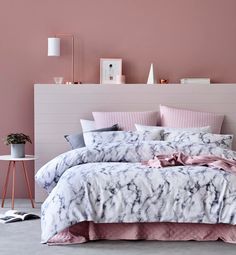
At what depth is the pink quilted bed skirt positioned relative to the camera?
4.85 meters

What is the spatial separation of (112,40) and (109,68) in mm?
294

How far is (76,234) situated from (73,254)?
39 centimetres

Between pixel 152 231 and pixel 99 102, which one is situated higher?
pixel 99 102

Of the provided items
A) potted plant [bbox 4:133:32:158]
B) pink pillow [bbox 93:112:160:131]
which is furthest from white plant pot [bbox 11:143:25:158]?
pink pillow [bbox 93:112:160:131]

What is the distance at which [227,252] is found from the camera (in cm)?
456

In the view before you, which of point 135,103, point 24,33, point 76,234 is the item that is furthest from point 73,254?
point 24,33

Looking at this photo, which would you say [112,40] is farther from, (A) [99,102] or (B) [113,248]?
(B) [113,248]

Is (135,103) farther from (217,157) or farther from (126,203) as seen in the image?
(126,203)

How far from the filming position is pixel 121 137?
19.7ft

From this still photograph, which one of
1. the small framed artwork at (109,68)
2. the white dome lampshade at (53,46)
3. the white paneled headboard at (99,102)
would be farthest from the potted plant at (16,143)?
the small framed artwork at (109,68)

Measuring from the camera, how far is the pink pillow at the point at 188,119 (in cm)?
652

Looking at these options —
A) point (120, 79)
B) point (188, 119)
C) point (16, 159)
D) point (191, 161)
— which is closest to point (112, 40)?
point (120, 79)

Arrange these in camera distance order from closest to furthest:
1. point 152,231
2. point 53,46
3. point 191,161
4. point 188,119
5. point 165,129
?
point 152,231 → point 191,161 → point 165,129 → point 188,119 → point 53,46

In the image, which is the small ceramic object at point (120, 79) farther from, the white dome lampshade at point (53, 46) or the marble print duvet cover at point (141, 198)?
the marble print duvet cover at point (141, 198)
